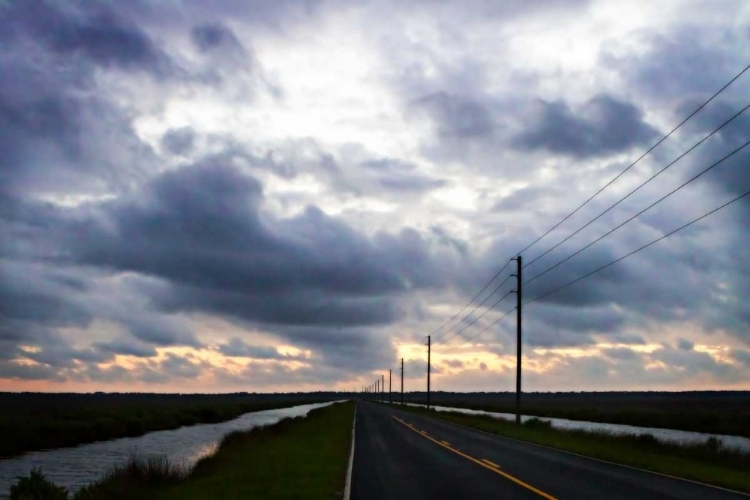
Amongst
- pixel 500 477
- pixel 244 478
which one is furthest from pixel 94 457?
pixel 500 477

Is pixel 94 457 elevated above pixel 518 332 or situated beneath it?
situated beneath

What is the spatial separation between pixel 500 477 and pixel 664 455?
1362cm

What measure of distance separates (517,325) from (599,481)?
105ft

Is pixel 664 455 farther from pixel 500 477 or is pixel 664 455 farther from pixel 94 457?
pixel 94 457

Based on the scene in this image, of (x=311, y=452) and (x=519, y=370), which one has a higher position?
(x=519, y=370)

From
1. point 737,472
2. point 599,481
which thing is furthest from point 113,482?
point 737,472

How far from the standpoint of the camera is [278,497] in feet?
53.7

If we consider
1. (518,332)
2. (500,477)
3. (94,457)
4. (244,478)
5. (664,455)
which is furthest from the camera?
(518,332)

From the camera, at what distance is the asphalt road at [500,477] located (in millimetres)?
16219

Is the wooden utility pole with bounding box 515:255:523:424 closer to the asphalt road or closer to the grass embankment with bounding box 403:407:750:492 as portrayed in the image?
the grass embankment with bounding box 403:407:750:492

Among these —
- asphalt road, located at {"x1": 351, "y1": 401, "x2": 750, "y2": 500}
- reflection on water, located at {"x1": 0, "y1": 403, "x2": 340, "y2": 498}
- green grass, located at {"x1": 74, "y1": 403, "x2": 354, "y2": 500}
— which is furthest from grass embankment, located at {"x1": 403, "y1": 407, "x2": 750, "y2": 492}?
reflection on water, located at {"x1": 0, "y1": 403, "x2": 340, "y2": 498}

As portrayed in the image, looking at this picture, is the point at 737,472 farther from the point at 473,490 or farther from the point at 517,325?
the point at 517,325

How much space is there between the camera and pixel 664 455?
2920 centimetres

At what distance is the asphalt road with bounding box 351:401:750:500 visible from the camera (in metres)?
16.2
